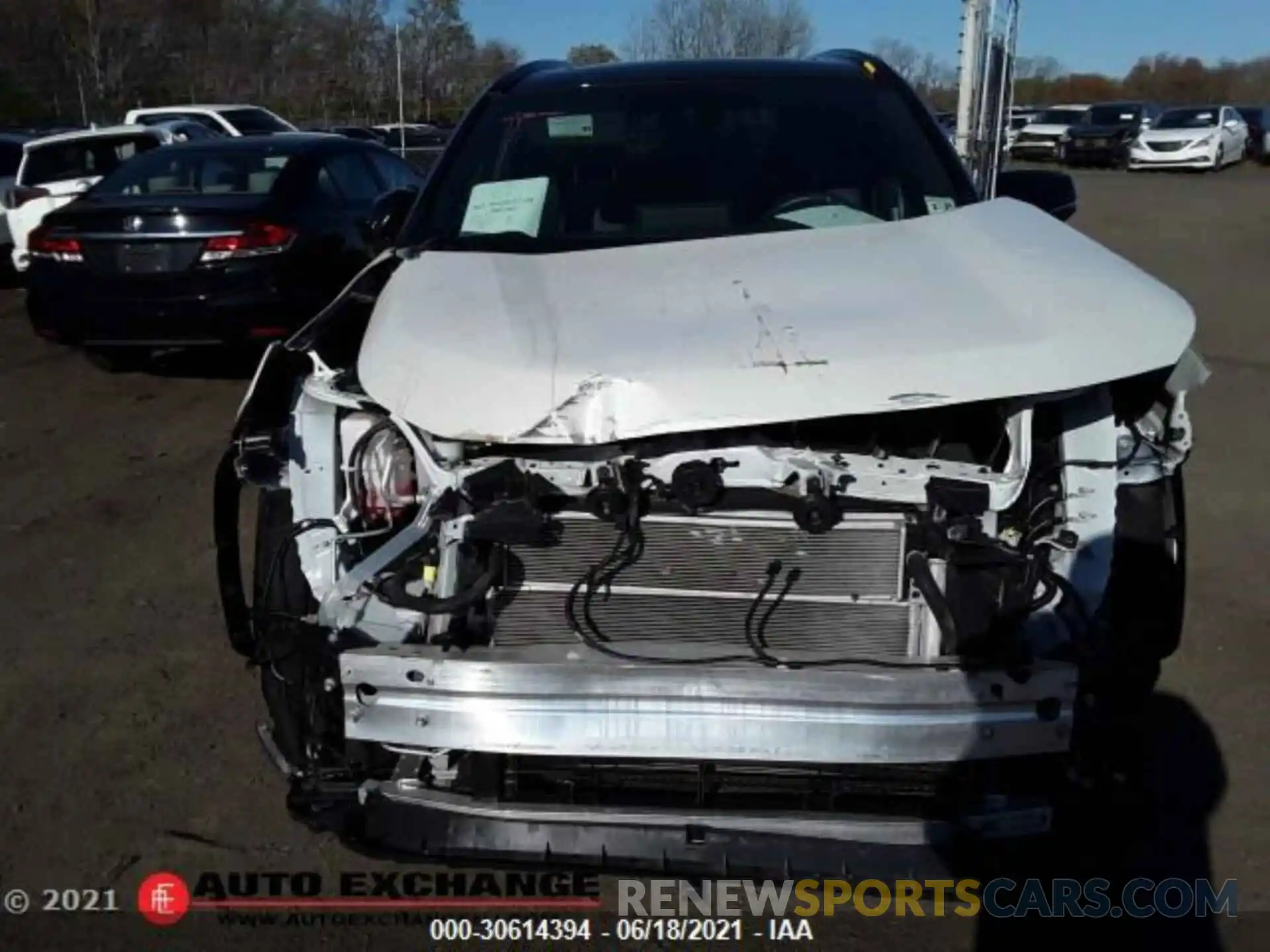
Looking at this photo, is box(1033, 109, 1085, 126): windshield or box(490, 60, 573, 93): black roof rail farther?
box(1033, 109, 1085, 126): windshield

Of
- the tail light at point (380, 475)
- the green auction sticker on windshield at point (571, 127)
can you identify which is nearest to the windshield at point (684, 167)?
the green auction sticker on windshield at point (571, 127)

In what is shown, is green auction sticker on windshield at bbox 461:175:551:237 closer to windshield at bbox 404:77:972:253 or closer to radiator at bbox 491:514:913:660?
windshield at bbox 404:77:972:253

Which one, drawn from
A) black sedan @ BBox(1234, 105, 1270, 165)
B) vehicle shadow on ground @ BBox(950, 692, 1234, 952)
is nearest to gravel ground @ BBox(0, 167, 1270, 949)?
vehicle shadow on ground @ BBox(950, 692, 1234, 952)

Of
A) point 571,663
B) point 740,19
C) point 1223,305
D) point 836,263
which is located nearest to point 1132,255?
point 1223,305

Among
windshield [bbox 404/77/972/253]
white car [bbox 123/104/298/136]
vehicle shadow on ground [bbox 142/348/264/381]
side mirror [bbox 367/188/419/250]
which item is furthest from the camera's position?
white car [bbox 123/104/298/136]

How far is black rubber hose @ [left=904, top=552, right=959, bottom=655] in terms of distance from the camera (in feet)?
8.45

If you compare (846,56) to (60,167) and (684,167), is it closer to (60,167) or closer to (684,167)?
(684,167)

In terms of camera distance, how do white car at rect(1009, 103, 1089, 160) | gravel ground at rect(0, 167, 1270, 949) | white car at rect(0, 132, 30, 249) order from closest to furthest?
gravel ground at rect(0, 167, 1270, 949), white car at rect(0, 132, 30, 249), white car at rect(1009, 103, 1089, 160)

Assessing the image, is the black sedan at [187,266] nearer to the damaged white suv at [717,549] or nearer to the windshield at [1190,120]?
the damaged white suv at [717,549]

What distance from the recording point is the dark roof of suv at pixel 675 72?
4355 millimetres

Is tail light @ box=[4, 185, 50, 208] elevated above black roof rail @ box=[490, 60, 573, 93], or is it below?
below

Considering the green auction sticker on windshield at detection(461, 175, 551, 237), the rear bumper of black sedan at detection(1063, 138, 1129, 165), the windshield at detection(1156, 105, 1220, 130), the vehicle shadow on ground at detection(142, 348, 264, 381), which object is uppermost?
the green auction sticker on windshield at detection(461, 175, 551, 237)

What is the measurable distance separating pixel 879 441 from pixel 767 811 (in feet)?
2.97

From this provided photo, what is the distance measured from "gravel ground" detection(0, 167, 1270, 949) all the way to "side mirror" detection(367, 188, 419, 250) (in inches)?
57.5
